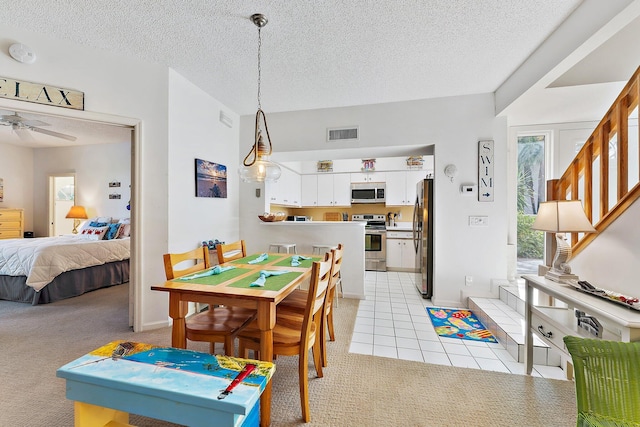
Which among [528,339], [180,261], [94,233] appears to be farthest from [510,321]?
[94,233]

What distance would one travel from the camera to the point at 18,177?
547cm

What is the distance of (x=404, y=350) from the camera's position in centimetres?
229

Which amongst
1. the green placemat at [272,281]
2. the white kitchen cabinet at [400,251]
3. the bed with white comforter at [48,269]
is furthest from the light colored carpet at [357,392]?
the white kitchen cabinet at [400,251]

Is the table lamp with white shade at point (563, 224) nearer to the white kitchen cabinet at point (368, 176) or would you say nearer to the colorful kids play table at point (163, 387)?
the colorful kids play table at point (163, 387)

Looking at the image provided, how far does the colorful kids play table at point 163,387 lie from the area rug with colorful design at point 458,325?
222 cm

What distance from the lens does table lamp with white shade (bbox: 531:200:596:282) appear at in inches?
70.8

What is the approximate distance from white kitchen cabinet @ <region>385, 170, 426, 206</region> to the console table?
3.79 meters

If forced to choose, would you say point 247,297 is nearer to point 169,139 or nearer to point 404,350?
point 404,350

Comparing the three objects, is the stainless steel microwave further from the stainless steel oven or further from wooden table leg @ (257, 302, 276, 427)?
wooden table leg @ (257, 302, 276, 427)

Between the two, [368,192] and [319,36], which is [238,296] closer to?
[319,36]

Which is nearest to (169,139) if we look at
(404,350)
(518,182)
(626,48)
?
(404,350)

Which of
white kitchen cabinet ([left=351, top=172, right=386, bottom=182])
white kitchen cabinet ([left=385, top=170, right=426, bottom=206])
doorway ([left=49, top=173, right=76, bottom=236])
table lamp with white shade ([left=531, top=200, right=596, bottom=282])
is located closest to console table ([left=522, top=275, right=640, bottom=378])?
table lamp with white shade ([left=531, top=200, right=596, bottom=282])

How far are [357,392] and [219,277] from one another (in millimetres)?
1263

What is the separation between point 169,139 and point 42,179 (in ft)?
17.9
